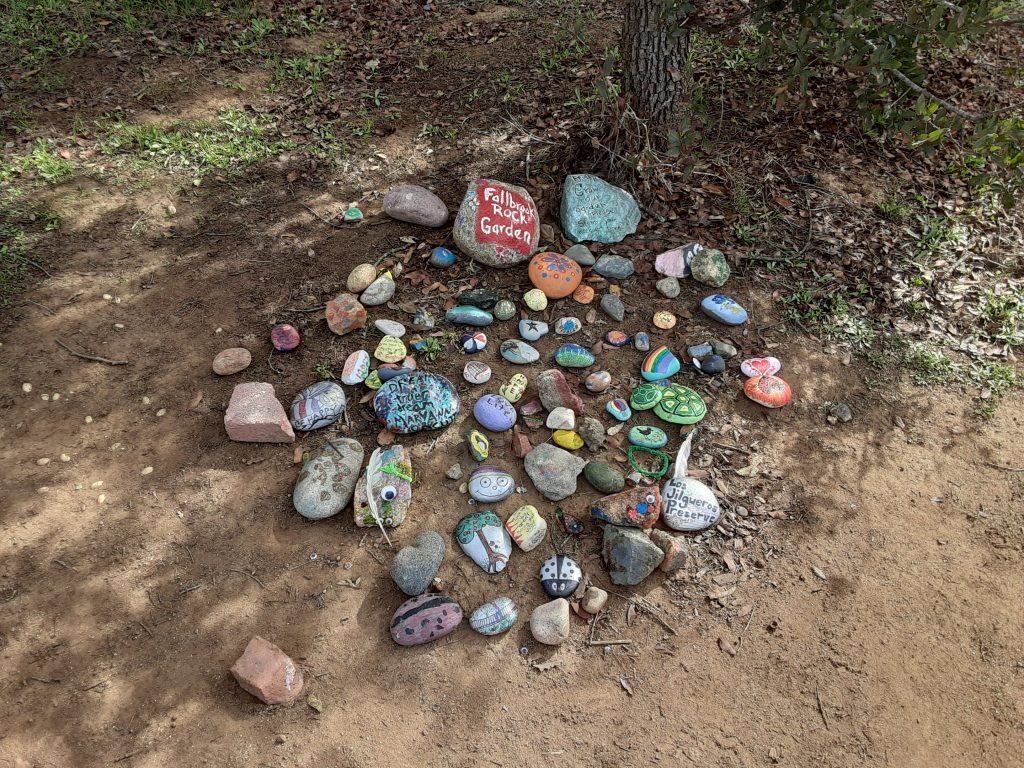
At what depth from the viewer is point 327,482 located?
10.1ft

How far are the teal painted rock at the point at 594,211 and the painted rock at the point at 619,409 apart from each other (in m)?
1.31

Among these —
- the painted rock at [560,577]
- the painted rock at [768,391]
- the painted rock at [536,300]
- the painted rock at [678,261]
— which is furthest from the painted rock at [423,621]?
the painted rock at [678,261]

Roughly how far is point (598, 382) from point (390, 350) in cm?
120

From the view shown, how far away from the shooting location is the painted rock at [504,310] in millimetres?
3793

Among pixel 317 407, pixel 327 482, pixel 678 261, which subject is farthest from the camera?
pixel 678 261

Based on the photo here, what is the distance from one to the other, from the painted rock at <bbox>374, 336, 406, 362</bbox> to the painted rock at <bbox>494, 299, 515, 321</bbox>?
604 millimetres

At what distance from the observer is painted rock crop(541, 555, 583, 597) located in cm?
284

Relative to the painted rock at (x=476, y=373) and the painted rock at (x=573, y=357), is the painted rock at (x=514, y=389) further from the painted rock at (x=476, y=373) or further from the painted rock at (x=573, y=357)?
the painted rock at (x=573, y=357)

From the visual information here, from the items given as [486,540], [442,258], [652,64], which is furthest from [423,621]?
[652,64]

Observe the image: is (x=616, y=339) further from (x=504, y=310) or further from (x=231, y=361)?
(x=231, y=361)

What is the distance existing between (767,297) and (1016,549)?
6.11ft

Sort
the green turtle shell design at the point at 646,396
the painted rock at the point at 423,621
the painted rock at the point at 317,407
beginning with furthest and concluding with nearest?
the green turtle shell design at the point at 646,396 → the painted rock at the point at 317,407 → the painted rock at the point at 423,621

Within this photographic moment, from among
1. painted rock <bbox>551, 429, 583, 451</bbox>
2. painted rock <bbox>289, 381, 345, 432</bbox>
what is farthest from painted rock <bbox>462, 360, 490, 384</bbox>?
painted rock <bbox>289, 381, 345, 432</bbox>

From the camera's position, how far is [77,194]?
450 cm
